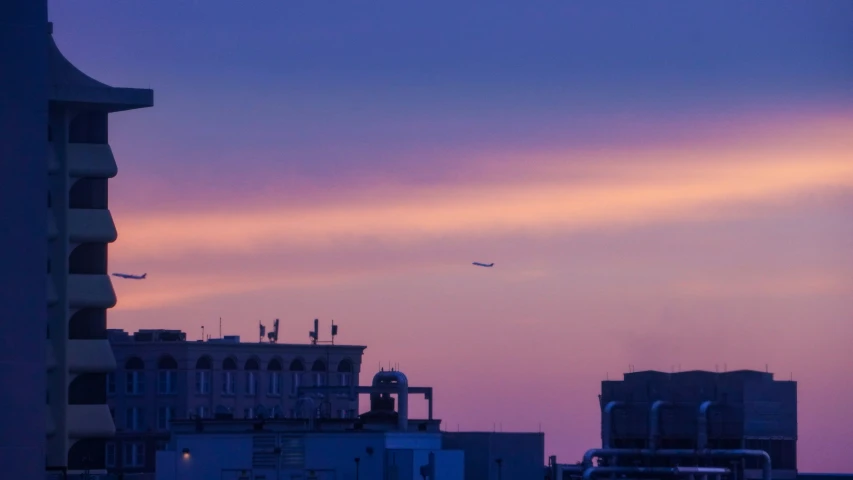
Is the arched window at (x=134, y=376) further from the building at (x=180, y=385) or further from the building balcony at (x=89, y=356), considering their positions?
the building balcony at (x=89, y=356)

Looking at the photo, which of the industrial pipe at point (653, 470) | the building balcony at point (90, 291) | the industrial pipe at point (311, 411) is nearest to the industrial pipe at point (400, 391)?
the industrial pipe at point (311, 411)

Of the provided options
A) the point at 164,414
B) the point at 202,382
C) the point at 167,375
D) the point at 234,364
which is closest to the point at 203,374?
the point at 202,382

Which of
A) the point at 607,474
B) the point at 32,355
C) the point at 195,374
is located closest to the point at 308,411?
the point at 607,474

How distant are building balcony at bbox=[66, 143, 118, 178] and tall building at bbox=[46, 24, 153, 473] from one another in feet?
0.17

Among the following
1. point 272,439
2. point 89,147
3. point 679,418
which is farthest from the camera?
point 679,418

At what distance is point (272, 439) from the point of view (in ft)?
255

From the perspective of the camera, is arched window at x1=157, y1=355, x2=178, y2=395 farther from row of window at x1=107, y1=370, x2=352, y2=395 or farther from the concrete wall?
the concrete wall

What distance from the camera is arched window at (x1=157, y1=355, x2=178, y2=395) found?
480ft

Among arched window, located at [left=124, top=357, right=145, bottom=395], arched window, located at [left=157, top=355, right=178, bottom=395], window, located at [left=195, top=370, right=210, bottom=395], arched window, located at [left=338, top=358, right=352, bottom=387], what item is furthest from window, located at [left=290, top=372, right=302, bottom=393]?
arched window, located at [left=124, top=357, right=145, bottom=395]

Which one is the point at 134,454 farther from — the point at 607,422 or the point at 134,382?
the point at 607,422

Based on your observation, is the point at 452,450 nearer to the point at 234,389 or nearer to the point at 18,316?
the point at 18,316

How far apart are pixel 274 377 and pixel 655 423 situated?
70.9 m

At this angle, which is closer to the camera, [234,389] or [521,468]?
[521,468]

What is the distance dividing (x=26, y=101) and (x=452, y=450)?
52.9m
